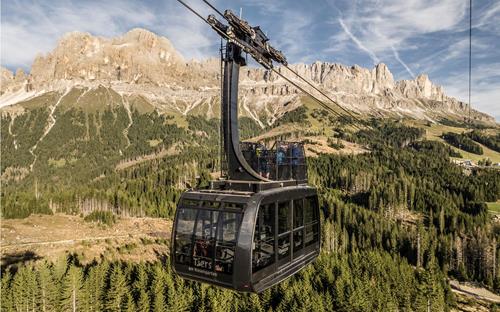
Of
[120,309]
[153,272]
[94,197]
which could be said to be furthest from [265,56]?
[94,197]

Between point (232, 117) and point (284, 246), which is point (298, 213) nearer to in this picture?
point (284, 246)

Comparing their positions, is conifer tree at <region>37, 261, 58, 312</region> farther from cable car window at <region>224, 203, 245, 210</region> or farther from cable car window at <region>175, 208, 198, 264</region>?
cable car window at <region>224, 203, 245, 210</region>

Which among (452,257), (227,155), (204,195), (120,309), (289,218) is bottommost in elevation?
(452,257)

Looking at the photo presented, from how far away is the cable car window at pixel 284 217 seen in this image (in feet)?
54.1

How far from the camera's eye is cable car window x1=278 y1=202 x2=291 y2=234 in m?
16.5

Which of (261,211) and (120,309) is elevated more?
(261,211)

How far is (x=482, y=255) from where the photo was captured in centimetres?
13512

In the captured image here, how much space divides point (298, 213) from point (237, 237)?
4576 mm

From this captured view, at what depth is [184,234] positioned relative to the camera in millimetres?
16406

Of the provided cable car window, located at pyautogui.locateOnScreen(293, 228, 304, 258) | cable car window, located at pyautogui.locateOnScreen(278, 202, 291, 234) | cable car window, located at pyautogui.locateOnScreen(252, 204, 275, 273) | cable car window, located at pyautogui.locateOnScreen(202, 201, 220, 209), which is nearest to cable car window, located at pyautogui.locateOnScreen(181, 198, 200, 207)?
cable car window, located at pyautogui.locateOnScreen(202, 201, 220, 209)

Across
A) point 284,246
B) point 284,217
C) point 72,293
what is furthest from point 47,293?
point 284,217

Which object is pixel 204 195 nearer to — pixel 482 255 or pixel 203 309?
pixel 203 309

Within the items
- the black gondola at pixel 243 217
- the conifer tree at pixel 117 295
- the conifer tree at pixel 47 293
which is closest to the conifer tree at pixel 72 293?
the conifer tree at pixel 47 293

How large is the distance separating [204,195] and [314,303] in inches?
2466
